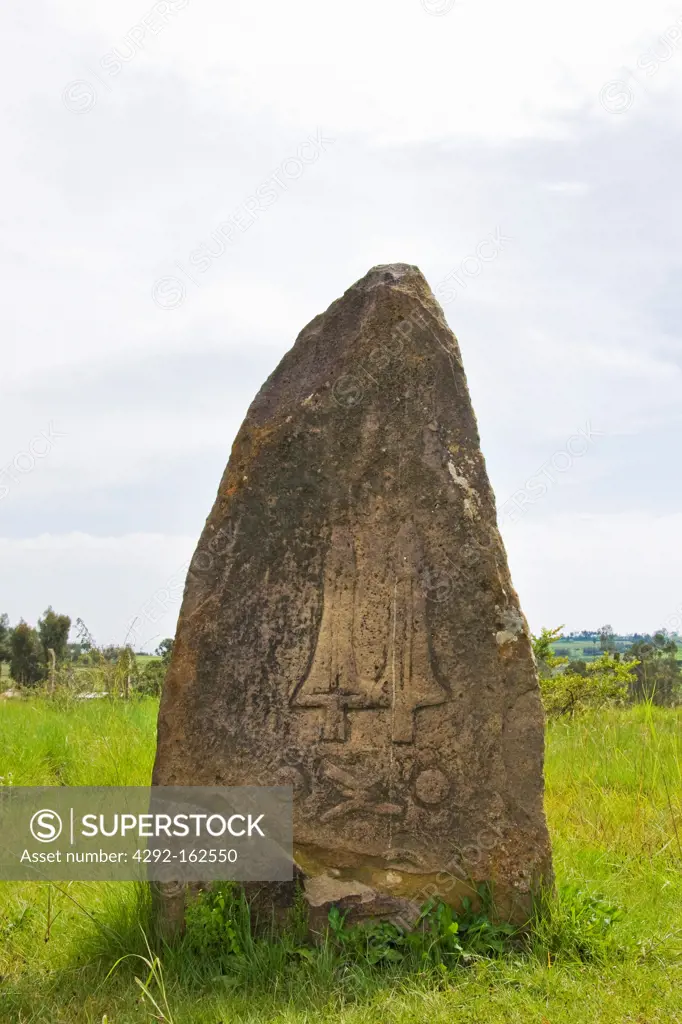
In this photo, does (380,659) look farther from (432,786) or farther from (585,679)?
(585,679)

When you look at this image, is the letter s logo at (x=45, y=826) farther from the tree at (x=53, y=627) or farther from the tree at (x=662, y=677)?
the tree at (x=53, y=627)

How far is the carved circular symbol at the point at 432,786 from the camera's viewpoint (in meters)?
3.72

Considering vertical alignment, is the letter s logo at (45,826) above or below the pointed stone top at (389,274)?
below

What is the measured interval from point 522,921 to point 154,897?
58.3 inches

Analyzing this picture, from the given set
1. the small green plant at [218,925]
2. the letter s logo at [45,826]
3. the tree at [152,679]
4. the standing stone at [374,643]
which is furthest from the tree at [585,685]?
the small green plant at [218,925]

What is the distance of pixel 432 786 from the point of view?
372 centimetres

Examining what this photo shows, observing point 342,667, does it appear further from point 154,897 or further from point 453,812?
point 154,897

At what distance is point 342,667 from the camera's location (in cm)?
385

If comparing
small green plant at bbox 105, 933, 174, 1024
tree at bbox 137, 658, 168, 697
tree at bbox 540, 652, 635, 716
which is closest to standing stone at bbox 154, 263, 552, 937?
small green plant at bbox 105, 933, 174, 1024

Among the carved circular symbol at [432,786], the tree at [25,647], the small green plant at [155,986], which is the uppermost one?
the tree at [25,647]

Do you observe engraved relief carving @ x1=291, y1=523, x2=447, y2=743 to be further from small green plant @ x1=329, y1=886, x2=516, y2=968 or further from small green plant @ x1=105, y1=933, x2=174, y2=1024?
small green plant @ x1=105, y1=933, x2=174, y2=1024

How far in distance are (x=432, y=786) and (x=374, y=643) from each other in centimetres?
A: 61

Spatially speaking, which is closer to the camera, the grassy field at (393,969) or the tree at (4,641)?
the grassy field at (393,969)

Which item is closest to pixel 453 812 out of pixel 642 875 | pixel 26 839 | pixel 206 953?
pixel 206 953
